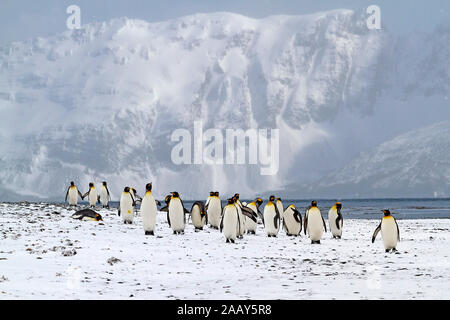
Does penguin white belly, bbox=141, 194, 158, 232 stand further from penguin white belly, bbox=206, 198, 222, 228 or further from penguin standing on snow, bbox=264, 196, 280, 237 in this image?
penguin standing on snow, bbox=264, 196, 280, 237

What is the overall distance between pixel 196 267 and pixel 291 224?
30.5 ft

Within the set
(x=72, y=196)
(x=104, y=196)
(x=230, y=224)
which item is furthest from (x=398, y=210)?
(x=230, y=224)

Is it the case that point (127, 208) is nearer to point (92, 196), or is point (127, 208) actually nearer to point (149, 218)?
point (149, 218)

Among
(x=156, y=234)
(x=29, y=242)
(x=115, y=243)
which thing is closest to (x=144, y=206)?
(x=156, y=234)

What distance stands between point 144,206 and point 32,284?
885 cm

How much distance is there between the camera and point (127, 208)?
2088 centimetres

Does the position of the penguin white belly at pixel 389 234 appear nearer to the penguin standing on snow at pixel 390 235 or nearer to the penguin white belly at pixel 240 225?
the penguin standing on snow at pixel 390 235

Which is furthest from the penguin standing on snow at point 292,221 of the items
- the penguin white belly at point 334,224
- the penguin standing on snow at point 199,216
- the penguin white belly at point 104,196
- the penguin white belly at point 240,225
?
the penguin white belly at point 104,196

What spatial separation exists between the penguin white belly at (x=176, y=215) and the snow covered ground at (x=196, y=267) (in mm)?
678

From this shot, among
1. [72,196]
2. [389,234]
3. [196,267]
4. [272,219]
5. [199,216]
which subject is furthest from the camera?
[72,196]

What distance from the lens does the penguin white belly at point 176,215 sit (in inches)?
712

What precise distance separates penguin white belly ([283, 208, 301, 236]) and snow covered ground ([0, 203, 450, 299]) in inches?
103
